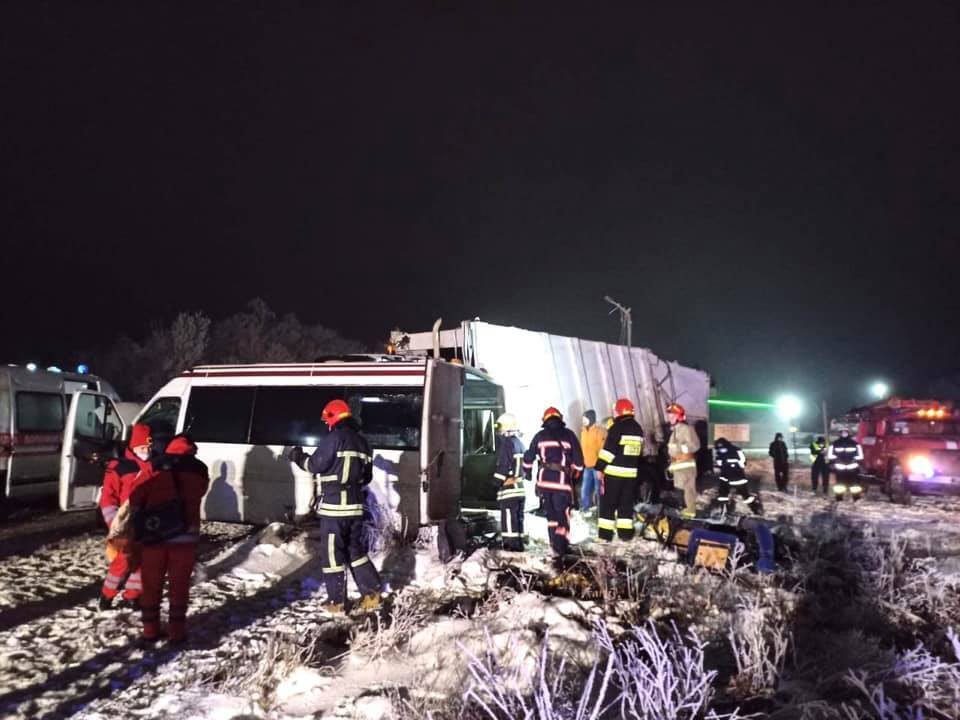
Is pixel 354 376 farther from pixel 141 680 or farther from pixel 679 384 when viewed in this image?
pixel 679 384

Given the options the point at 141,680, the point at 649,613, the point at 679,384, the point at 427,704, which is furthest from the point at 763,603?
the point at 679,384

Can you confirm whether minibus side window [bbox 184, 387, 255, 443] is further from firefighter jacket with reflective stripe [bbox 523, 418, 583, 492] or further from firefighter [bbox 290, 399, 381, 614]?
firefighter jacket with reflective stripe [bbox 523, 418, 583, 492]

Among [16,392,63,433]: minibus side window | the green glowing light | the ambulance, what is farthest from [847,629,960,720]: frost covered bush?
the green glowing light

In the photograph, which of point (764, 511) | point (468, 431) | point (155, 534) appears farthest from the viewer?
point (764, 511)

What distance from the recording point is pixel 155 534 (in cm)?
439

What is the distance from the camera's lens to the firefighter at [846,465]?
1224 centimetres

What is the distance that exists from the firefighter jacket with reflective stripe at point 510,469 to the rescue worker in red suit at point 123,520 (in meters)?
3.61

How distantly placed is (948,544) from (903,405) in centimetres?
612

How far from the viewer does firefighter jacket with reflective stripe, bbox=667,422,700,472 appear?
827 centimetres

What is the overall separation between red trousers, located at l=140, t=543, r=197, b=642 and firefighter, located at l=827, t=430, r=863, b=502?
37.9 ft

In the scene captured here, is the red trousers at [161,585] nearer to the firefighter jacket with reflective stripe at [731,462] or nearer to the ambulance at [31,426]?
the ambulance at [31,426]

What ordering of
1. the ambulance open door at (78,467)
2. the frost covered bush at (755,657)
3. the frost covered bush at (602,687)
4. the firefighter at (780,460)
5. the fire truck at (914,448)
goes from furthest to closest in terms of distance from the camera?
the firefighter at (780,460), the fire truck at (914,448), the ambulance open door at (78,467), the frost covered bush at (755,657), the frost covered bush at (602,687)

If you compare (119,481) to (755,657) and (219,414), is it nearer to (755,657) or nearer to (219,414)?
(219,414)

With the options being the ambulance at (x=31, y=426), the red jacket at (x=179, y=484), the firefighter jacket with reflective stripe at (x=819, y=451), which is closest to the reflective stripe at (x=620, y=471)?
the red jacket at (x=179, y=484)
